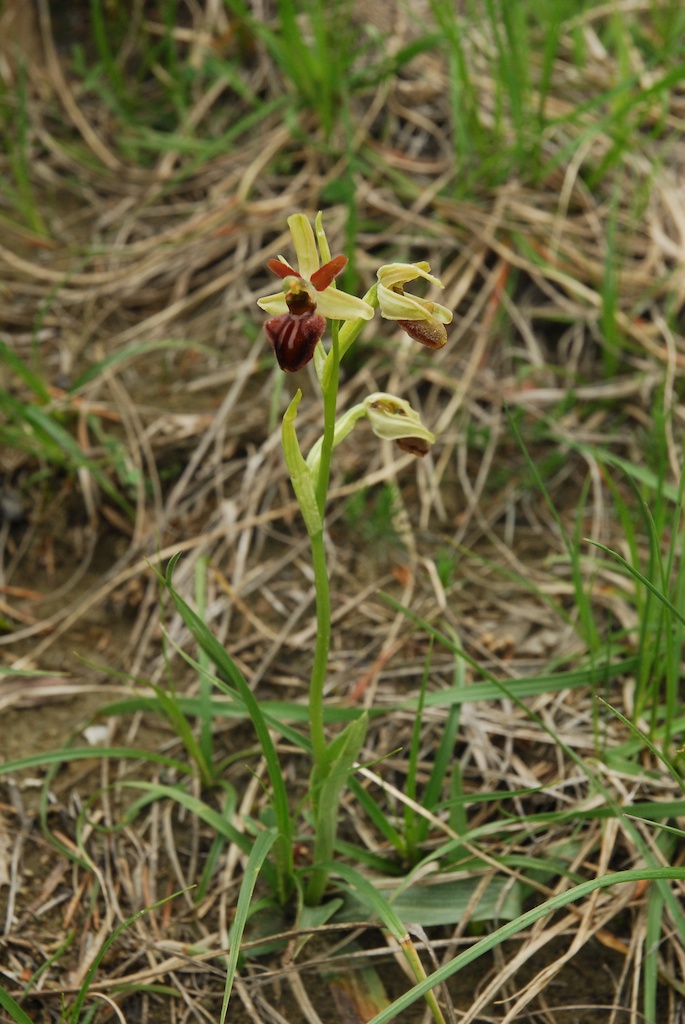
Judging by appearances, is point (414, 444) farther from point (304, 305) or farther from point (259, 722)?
point (259, 722)

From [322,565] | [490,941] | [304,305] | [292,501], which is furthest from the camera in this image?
[292,501]

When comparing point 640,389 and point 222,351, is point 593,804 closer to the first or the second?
point 640,389

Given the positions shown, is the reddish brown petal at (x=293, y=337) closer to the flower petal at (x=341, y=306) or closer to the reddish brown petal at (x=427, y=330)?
the flower petal at (x=341, y=306)

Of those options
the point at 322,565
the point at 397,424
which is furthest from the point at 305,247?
the point at 322,565

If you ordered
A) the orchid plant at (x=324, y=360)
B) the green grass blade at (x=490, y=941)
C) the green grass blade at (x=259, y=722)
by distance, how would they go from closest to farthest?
the green grass blade at (x=490, y=941), the orchid plant at (x=324, y=360), the green grass blade at (x=259, y=722)

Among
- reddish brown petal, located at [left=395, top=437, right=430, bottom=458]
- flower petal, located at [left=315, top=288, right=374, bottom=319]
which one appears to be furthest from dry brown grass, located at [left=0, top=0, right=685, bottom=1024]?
flower petal, located at [left=315, top=288, right=374, bottom=319]

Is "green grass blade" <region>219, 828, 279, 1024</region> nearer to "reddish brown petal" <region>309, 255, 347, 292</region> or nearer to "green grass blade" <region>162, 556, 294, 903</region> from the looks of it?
"green grass blade" <region>162, 556, 294, 903</region>

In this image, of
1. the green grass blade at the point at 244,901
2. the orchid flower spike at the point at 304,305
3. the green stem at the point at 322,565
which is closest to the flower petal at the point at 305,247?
the orchid flower spike at the point at 304,305
